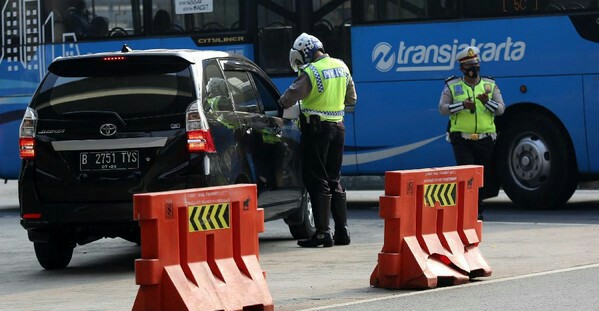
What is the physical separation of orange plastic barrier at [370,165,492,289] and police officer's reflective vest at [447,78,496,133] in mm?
4600

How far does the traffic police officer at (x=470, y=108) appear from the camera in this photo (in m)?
15.6

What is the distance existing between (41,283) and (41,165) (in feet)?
3.08

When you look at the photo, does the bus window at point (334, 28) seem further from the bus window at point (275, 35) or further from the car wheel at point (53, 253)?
the car wheel at point (53, 253)

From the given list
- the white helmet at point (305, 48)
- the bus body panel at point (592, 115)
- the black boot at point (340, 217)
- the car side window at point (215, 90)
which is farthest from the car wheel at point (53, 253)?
the bus body panel at point (592, 115)

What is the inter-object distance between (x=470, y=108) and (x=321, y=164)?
106 inches

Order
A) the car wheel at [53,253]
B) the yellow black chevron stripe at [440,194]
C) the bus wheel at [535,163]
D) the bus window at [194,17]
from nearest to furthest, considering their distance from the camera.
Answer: the yellow black chevron stripe at [440,194]
the car wheel at [53,253]
the bus wheel at [535,163]
the bus window at [194,17]

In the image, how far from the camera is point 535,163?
17.9 metres

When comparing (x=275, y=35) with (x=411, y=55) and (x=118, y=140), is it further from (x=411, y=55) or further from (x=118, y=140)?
(x=118, y=140)

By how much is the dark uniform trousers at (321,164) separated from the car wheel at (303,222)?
0.40m

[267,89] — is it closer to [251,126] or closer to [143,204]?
[251,126]

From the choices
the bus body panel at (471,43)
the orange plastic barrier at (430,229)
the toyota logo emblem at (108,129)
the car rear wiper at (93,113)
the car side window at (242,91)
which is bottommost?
the orange plastic barrier at (430,229)

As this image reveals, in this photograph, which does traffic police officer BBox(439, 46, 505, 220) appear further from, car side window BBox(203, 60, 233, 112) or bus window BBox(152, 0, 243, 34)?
bus window BBox(152, 0, 243, 34)

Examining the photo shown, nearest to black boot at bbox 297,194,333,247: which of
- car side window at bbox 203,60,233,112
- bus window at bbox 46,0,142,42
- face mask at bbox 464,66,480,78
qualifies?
car side window at bbox 203,60,233,112

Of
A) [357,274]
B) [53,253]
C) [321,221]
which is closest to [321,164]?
[321,221]
